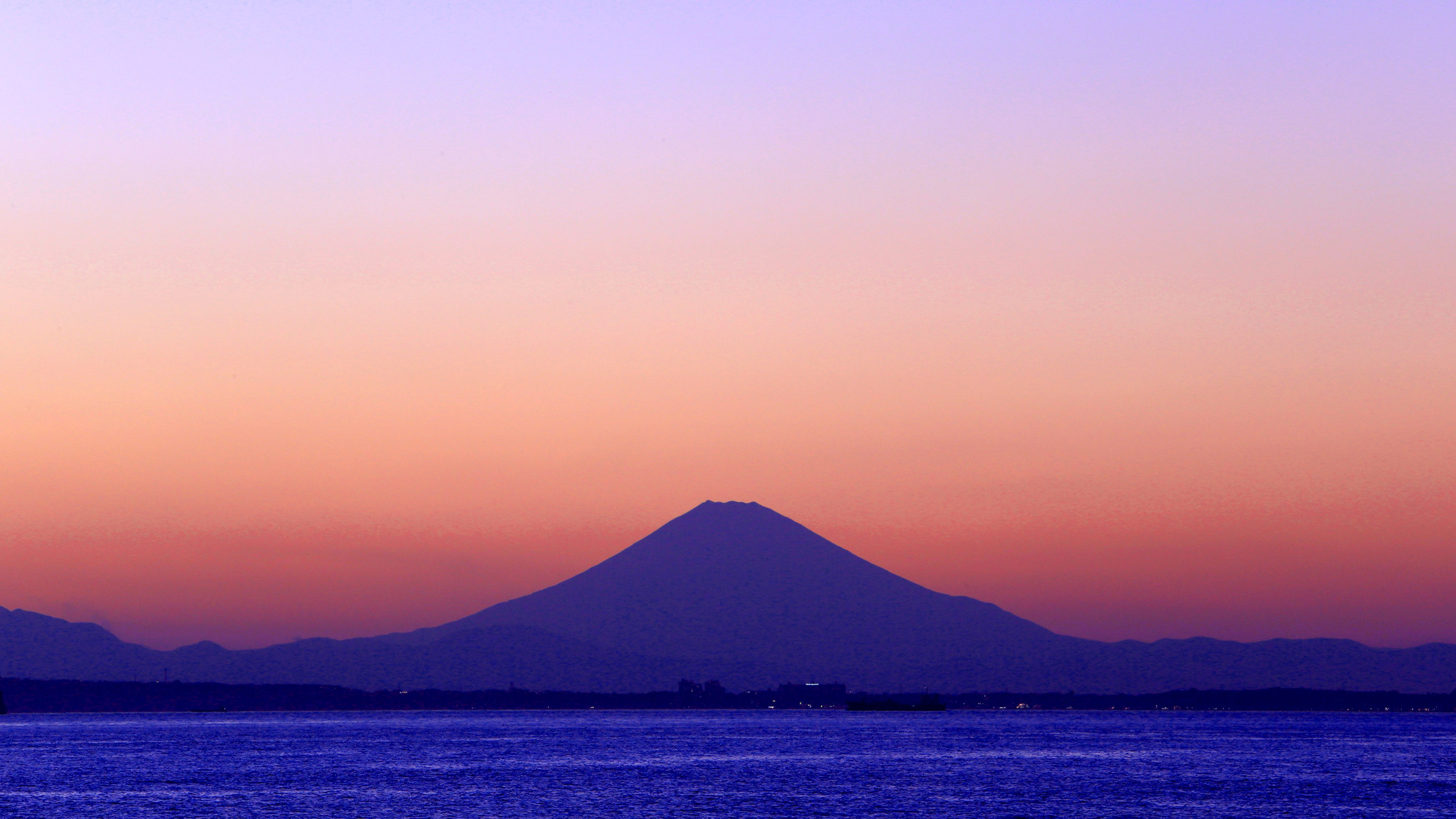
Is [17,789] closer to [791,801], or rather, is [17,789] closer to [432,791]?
[432,791]

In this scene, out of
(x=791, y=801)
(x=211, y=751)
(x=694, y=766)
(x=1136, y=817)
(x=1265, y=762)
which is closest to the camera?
(x=1136, y=817)

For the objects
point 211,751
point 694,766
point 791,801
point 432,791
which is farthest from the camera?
point 211,751

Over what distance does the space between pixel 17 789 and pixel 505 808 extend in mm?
44889

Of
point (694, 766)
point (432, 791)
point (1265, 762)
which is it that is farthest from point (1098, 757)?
point (432, 791)

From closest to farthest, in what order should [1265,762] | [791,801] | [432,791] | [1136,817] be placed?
[1136,817]
[791,801]
[432,791]
[1265,762]

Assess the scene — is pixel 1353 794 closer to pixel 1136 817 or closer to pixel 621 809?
pixel 1136 817

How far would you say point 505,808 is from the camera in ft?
327

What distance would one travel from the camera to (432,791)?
114 metres

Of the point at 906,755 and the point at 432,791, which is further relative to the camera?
the point at 906,755

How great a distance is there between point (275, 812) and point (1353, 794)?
83115 millimetres

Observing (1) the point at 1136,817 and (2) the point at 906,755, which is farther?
(2) the point at 906,755

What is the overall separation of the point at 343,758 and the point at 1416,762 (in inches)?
4824

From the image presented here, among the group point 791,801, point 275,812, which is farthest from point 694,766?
point 275,812

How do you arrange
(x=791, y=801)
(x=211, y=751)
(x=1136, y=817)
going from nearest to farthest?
1. (x=1136, y=817)
2. (x=791, y=801)
3. (x=211, y=751)
